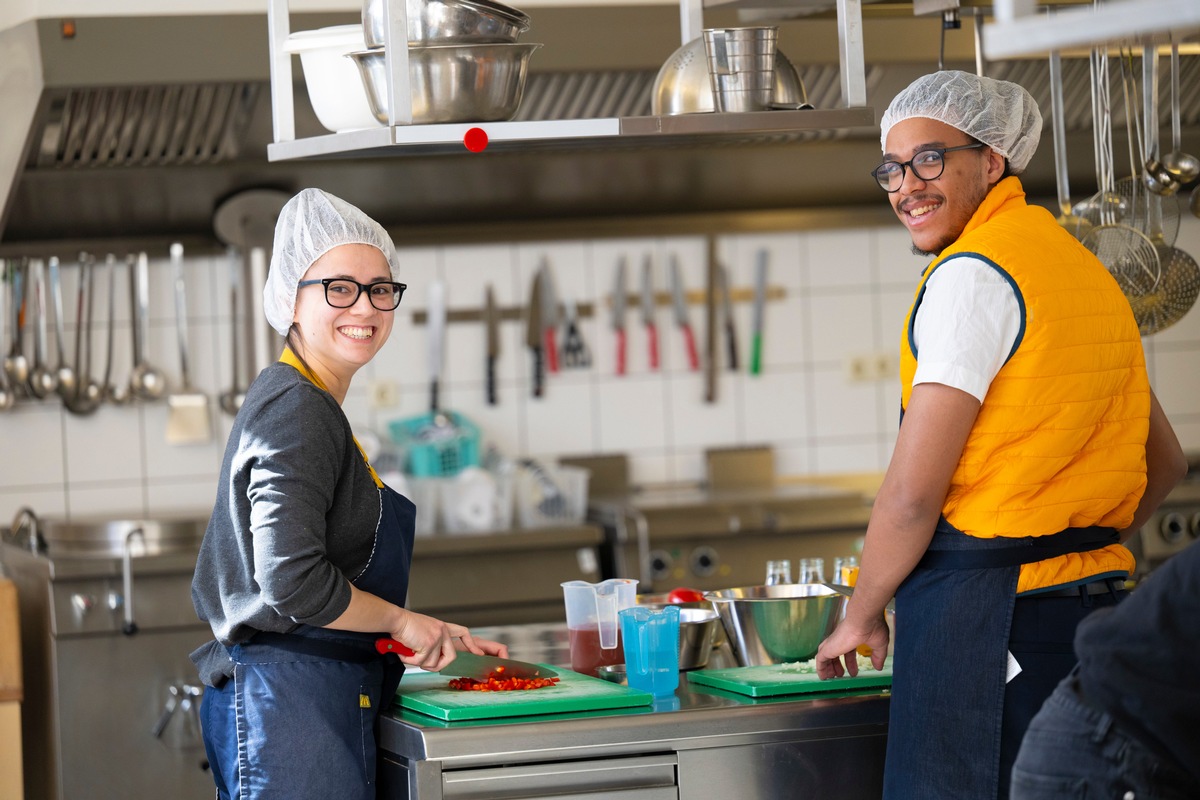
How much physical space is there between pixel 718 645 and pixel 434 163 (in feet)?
6.73

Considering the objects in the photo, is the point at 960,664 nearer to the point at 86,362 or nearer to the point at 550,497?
the point at 550,497

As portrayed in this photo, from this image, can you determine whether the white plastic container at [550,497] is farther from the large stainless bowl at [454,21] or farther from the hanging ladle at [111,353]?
the large stainless bowl at [454,21]

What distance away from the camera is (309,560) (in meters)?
1.81

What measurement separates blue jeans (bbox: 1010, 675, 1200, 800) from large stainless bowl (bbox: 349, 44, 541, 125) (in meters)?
1.11

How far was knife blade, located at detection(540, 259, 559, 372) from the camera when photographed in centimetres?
432

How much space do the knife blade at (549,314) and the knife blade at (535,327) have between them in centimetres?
2

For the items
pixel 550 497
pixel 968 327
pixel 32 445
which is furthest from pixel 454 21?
pixel 32 445

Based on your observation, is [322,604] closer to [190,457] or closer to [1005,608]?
[1005,608]

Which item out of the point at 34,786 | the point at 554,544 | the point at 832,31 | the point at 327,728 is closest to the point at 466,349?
the point at 554,544

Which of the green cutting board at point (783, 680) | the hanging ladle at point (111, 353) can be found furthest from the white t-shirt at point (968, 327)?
the hanging ladle at point (111, 353)

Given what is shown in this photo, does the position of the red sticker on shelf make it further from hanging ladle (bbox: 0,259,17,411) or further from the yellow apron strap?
hanging ladle (bbox: 0,259,17,411)

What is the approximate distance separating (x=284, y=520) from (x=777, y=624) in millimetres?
764

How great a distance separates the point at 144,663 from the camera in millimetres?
3488

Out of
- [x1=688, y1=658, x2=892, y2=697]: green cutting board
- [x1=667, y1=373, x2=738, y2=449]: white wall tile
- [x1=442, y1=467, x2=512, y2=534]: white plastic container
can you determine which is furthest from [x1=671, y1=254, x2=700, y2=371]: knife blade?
[x1=688, y1=658, x2=892, y2=697]: green cutting board
